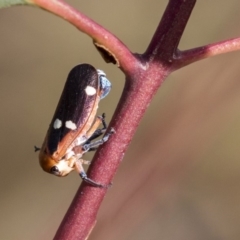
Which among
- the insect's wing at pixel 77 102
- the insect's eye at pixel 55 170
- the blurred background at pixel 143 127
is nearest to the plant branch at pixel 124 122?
the insect's wing at pixel 77 102

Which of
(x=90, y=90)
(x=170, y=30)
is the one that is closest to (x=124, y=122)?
(x=170, y=30)

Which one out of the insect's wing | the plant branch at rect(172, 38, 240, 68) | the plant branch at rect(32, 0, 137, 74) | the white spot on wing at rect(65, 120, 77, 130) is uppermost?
the insect's wing

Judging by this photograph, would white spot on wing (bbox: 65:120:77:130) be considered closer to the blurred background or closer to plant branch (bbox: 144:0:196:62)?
plant branch (bbox: 144:0:196:62)

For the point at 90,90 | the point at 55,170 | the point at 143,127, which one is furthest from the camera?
the point at 143,127

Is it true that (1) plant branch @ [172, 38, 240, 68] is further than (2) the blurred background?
No

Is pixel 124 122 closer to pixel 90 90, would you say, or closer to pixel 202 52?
pixel 202 52

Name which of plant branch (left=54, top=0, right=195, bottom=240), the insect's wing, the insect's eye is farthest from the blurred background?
plant branch (left=54, top=0, right=195, bottom=240)
